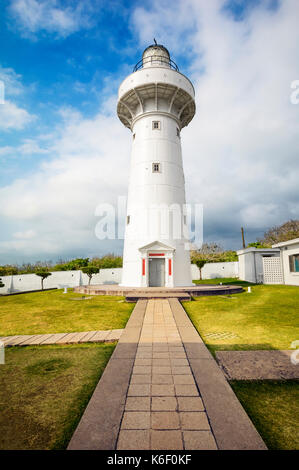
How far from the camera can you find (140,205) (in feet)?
54.9

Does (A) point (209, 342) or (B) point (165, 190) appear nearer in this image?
(A) point (209, 342)

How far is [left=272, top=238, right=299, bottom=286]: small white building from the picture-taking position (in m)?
18.1

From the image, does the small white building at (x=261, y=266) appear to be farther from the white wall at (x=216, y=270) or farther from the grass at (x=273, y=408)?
the grass at (x=273, y=408)

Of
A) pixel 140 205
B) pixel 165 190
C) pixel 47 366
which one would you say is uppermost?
pixel 165 190

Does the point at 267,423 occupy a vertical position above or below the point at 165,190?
below

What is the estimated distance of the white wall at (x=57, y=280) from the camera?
23359 millimetres

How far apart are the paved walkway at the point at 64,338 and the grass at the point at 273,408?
3.14 metres

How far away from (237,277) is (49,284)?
69.3 ft

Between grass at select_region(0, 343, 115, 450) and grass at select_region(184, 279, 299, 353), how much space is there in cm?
264

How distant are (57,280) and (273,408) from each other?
24538mm

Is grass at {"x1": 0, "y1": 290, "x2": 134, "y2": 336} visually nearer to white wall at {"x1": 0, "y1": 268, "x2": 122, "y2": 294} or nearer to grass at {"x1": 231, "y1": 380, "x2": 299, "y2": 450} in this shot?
grass at {"x1": 231, "y1": 380, "x2": 299, "y2": 450}

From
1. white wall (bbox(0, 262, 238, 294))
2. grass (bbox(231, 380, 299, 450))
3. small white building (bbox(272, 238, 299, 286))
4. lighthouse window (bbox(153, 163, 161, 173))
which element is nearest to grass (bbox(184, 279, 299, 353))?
grass (bbox(231, 380, 299, 450))
